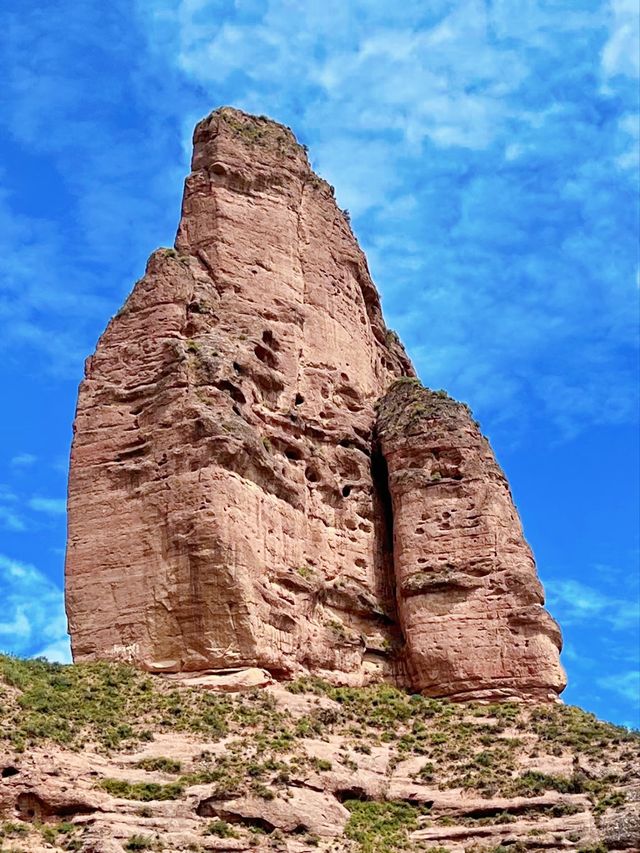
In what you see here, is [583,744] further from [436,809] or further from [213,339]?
[213,339]

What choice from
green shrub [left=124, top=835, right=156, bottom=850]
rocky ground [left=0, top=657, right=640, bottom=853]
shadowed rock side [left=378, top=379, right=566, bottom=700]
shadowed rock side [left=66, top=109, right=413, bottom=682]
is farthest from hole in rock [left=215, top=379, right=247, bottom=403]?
green shrub [left=124, top=835, right=156, bottom=850]

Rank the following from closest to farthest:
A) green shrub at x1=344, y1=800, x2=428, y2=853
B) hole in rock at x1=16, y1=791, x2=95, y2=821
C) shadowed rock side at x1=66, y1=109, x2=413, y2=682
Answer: hole in rock at x1=16, y1=791, x2=95, y2=821 < green shrub at x1=344, y1=800, x2=428, y2=853 < shadowed rock side at x1=66, y1=109, x2=413, y2=682

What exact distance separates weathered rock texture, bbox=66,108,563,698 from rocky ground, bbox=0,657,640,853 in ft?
5.89

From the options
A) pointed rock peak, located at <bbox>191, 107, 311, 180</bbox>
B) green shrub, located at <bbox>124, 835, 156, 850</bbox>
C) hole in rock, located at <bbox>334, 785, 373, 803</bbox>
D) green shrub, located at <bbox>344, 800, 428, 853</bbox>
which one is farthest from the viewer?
pointed rock peak, located at <bbox>191, 107, 311, 180</bbox>

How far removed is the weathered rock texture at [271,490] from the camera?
3897 centimetres

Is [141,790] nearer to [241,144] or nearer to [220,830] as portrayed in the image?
[220,830]

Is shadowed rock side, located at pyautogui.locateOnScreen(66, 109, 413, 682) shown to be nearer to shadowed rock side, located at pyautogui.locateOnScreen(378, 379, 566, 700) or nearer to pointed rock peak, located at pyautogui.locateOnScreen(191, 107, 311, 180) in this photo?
pointed rock peak, located at pyautogui.locateOnScreen(191, 107, 311, 180)

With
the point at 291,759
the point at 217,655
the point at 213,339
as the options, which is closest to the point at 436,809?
the point at 291,759

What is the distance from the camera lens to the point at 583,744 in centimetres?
3662

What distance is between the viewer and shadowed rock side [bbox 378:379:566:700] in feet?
135

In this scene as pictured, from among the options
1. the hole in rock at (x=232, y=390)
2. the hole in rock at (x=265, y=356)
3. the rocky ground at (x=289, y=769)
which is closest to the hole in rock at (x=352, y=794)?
the rocky ground at (x=289, y=769)

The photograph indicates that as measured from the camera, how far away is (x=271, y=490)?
4194 centimetres

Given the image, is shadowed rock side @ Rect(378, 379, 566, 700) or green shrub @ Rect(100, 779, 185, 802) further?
shadowed rock side @ Rect(378, 379, 566, 700)

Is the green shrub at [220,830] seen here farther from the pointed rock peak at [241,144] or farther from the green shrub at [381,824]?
the pointed rock peak at [241,144]
